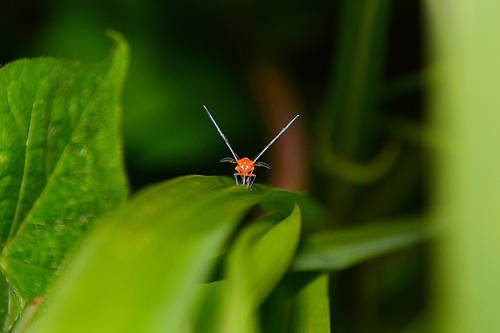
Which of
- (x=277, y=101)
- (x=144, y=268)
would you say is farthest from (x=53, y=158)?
(x=277, y=101)

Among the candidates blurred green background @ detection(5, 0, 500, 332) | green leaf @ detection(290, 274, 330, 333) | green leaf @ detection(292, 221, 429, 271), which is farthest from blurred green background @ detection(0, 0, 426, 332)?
green leaf @ detection(290, 274, 330, 333)

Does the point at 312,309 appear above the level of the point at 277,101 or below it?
below

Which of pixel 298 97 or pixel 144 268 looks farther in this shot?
pixel 298 97

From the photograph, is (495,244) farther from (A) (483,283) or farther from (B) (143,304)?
(B) (143,304)

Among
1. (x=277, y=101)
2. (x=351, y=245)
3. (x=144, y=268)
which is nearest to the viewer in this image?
(x=144, y=268)

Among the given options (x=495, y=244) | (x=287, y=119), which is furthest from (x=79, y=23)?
(x=495, y=244)

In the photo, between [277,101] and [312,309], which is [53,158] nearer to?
[312,309]

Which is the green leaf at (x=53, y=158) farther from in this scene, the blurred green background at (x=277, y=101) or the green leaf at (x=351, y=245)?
the blurred green background at (x=277, y=101)
